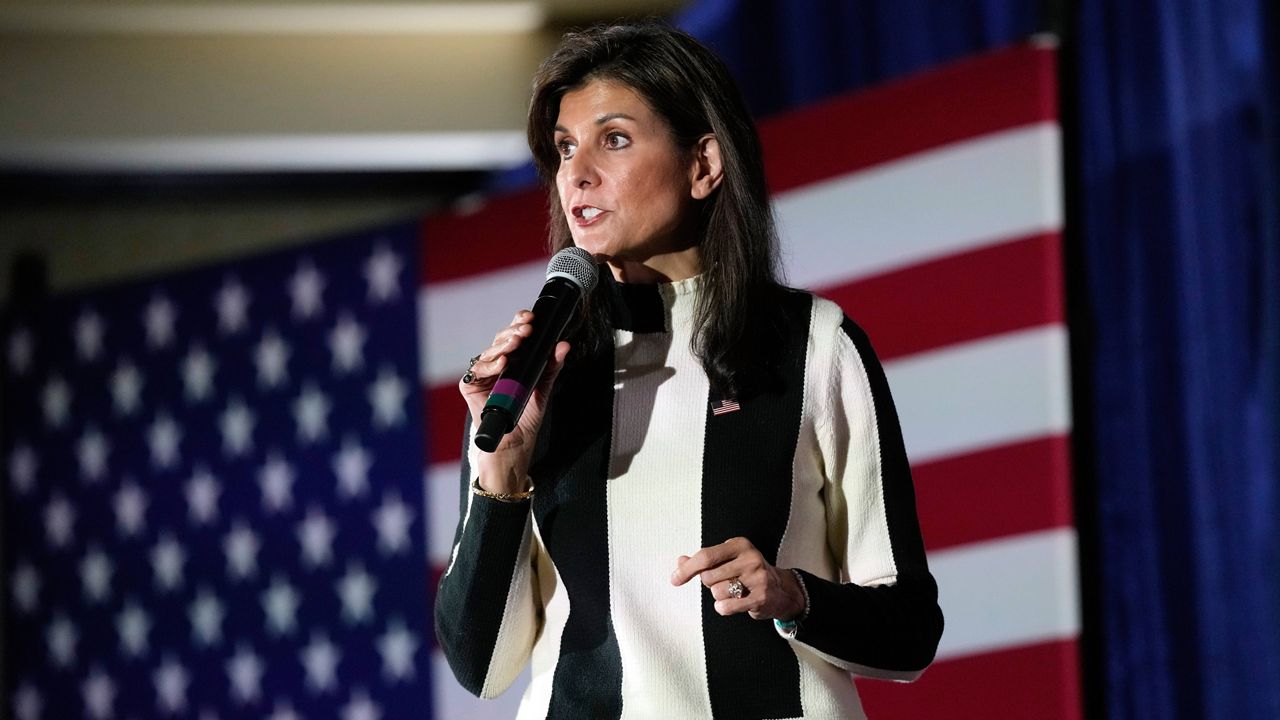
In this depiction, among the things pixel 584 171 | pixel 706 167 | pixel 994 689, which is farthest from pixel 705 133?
pixel 994 689

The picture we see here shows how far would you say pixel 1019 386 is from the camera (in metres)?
2.85

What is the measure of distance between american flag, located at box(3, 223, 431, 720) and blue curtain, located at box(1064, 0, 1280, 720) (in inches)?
77.7

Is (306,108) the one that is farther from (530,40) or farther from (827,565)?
(827,565)

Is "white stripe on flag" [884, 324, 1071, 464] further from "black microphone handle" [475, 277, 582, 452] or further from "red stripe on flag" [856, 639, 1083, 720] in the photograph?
"black microphone handle" [475, 277, 582, 452]

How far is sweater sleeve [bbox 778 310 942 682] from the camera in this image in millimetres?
1429

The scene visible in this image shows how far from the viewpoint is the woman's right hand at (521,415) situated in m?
1.39

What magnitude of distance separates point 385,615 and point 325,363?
0.70 meters

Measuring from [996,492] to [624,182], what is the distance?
1.49 metres

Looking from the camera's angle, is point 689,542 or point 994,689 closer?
point 689,542

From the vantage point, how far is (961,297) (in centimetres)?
295

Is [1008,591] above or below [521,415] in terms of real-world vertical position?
below

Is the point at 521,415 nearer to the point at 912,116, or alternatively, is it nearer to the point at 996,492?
the point at 996,492

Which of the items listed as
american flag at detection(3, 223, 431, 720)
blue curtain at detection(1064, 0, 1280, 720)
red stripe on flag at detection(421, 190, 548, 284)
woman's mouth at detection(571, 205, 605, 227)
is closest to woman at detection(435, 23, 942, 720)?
woman's mouth at detection(571, 205, 605, 227)

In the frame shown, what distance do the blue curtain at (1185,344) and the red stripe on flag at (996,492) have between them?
0.24 ft
